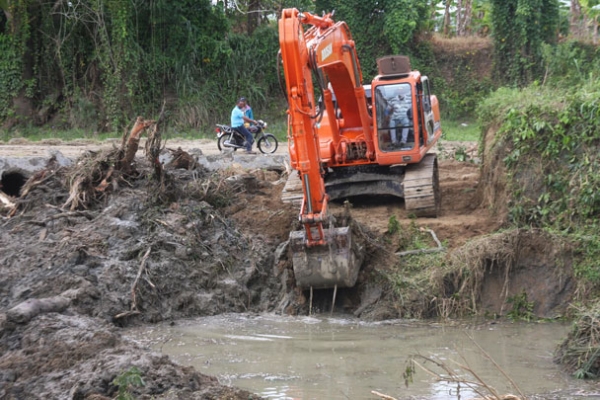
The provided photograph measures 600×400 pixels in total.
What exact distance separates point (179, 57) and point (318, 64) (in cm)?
1839

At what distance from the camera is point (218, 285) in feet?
36.0

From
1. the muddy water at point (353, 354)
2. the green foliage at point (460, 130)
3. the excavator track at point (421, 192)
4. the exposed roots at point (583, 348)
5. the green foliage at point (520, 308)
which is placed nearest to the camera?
the muddy water at point (353, 354)

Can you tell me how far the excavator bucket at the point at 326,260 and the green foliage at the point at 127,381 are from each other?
4233 millimetres

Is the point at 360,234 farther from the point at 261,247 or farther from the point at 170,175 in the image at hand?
the point at 170,175

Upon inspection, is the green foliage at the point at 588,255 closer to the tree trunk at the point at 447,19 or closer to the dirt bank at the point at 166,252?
the dirt bank at the point at 166,252

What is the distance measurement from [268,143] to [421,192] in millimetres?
9707

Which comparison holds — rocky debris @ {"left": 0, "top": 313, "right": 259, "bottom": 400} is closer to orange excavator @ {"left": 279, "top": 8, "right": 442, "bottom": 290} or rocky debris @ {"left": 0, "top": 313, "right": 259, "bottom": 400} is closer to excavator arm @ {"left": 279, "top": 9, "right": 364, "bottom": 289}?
excavator arm @ {"left": 279, "top": 9, "right": 364, "bottom": 289}

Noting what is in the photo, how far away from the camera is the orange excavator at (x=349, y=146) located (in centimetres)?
1033

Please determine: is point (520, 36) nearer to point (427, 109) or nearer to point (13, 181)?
point (427, 109)

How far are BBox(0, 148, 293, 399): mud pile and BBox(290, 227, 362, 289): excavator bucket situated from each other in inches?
30.9

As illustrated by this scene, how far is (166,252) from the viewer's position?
11.1 metres

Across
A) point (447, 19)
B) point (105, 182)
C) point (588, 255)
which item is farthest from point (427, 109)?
point (447, 19)

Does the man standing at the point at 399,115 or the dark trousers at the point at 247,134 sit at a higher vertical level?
the man standing at the point at 399,115

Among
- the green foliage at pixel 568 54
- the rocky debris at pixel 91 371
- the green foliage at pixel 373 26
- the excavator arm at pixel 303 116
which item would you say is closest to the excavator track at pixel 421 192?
the excavator arm at pixel 303 116
